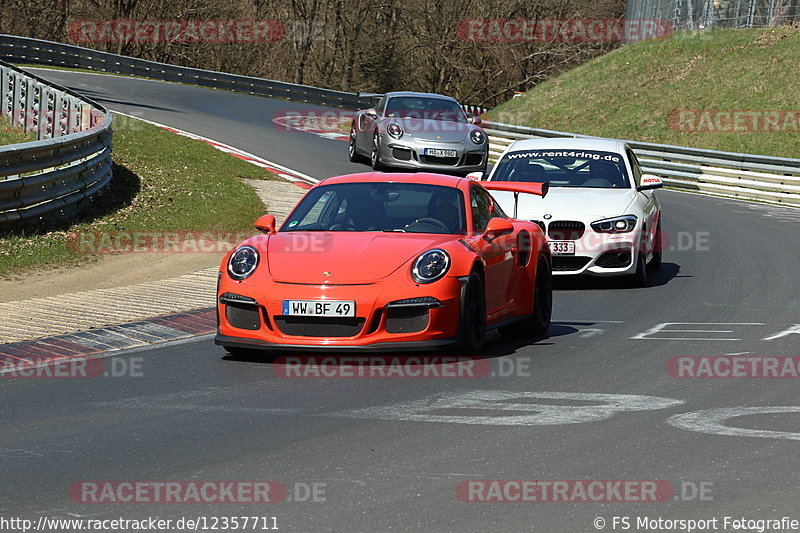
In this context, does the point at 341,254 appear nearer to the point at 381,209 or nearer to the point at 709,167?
the point at 381,209

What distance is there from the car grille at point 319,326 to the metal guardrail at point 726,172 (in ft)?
65.0

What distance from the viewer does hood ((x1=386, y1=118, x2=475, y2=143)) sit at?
78.0 feet

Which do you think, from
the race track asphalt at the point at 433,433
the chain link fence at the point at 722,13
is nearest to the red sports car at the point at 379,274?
the race track asphalt at the point at 433,433

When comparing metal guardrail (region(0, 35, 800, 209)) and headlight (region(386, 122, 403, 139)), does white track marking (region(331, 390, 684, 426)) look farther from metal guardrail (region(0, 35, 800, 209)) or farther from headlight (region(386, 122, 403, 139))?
metal guardrail (region(0, 35, 800, 209))

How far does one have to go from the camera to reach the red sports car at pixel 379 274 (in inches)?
333

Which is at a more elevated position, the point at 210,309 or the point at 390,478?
the point at 390,478

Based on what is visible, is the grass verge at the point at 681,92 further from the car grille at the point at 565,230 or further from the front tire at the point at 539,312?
the front tire at the point at 539,312

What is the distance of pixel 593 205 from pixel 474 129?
35.4 feet

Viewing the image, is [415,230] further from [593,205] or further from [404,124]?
[404,124]

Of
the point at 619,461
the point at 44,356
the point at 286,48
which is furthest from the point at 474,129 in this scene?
the point at 286,48

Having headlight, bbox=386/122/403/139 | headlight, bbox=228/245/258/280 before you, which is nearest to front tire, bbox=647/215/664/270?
headlight, bbox=228/245/258/280

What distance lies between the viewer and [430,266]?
868 cm

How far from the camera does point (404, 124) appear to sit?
24.2 meters

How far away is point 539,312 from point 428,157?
44.7ft
